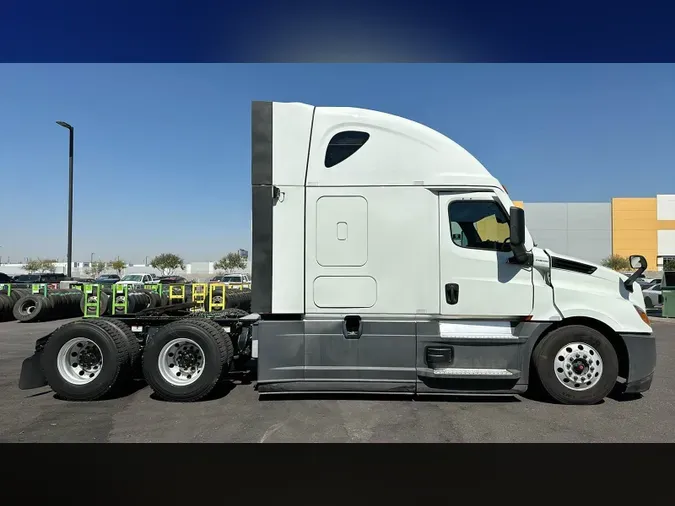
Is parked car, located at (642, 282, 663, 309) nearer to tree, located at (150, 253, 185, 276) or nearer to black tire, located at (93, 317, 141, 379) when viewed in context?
black tire, located at (93, 317, 141, 379)

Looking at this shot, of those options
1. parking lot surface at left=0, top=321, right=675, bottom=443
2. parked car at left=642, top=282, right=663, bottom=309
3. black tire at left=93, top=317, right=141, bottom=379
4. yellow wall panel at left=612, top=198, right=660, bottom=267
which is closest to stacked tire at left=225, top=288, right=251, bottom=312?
black tire at left=93, top=317, right=141, bottom=379

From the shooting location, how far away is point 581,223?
5728 centimetres

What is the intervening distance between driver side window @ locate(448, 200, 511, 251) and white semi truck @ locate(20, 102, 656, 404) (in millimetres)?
21

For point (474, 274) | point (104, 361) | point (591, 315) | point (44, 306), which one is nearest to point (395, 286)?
point (474, 274)

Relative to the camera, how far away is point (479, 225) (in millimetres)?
5992

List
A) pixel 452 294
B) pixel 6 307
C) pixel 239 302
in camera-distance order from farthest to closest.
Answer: pixel 6 307, pixel 239 302, pixel 452 294

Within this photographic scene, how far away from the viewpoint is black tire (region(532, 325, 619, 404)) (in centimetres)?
577

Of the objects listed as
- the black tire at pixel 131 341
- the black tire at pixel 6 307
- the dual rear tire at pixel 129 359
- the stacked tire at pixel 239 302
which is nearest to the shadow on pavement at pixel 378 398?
the dual rear tire at pixel 129 359

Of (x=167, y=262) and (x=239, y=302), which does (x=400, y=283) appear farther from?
(x=167, y=262)

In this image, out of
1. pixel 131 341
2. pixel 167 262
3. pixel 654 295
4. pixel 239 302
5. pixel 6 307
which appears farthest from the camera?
pixel 167 262

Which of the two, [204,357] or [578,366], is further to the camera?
[204,357]

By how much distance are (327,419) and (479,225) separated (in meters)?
3.14
